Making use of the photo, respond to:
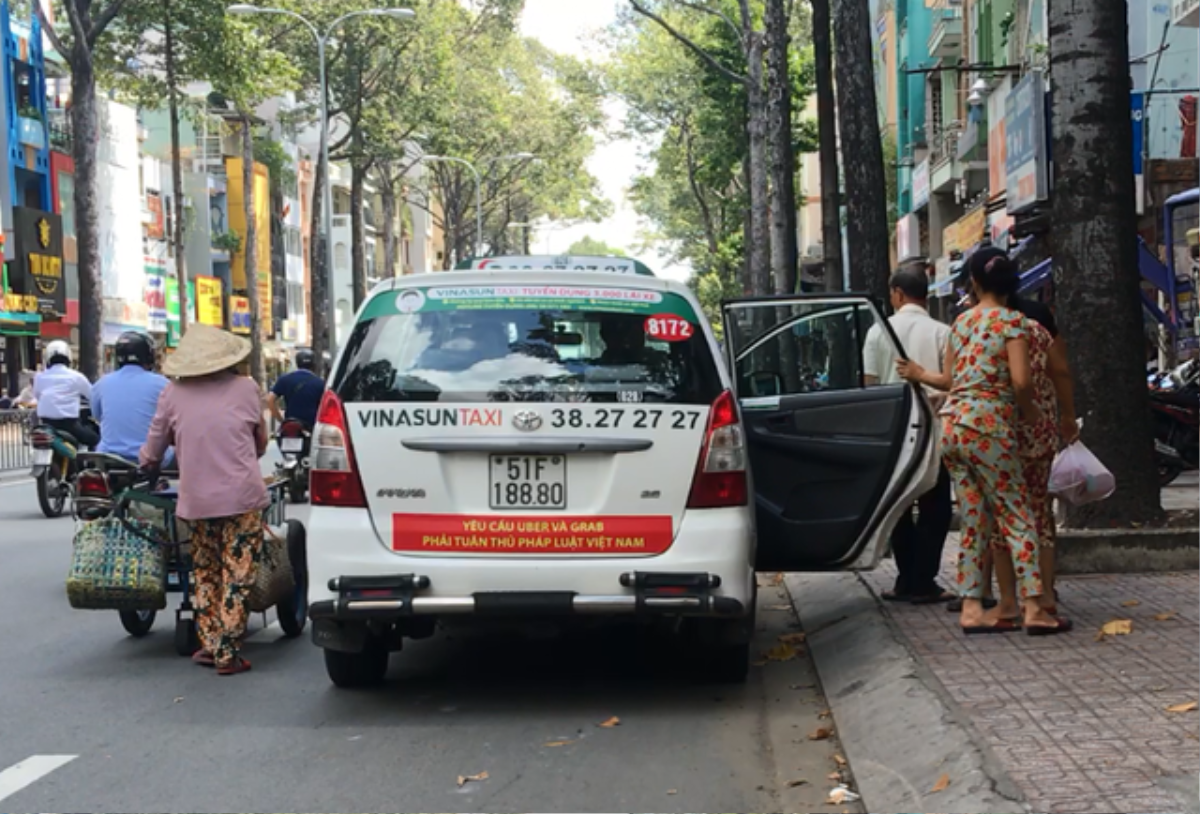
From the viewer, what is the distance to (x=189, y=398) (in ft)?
26.6

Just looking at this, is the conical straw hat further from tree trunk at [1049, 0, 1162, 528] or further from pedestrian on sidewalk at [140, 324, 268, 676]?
tree trunk at [1049, 0, 1162, 528]

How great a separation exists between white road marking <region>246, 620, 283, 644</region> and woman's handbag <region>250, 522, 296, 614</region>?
1.52 feet

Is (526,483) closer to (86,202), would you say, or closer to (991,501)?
(991,501)

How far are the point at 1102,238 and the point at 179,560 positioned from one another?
17.6 feet

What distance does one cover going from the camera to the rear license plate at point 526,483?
21.8ft

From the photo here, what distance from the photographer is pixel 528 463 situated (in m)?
6.64

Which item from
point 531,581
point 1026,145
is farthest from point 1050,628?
point 1026,145

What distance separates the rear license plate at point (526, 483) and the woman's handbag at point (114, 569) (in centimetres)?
236

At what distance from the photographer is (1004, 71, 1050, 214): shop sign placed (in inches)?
790

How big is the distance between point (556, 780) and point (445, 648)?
114 inches

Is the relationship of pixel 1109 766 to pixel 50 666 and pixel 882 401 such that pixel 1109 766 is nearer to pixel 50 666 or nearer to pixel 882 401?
pixel 882 401

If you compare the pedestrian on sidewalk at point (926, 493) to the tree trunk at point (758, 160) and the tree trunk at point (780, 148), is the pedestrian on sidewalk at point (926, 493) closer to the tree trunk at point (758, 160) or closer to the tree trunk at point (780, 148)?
the tree trunk at point (780, 148)

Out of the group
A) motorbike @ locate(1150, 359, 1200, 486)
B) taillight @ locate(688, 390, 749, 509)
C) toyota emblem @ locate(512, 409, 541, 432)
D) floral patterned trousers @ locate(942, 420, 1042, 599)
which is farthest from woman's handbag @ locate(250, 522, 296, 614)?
motorbike @ locate(1150, 359, 1200, 486)

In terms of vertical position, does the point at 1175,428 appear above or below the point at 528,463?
below
